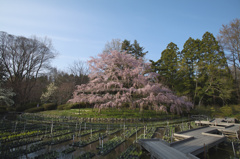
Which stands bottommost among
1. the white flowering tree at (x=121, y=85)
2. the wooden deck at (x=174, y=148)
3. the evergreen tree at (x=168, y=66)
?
the wooden deck at (x=174, y=148)

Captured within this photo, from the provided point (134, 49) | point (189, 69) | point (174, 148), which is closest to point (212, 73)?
point (189, 69)

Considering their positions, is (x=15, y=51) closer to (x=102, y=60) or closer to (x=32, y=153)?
(x=102, y=60)

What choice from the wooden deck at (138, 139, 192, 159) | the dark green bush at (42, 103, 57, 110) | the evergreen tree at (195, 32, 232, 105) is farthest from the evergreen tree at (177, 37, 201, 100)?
the dark green bush at (42, 103, 57, 110)

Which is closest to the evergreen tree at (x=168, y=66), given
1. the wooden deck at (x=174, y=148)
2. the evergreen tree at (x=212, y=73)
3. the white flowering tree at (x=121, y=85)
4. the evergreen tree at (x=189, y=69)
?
the evergreen tree at (x=189, y=69)

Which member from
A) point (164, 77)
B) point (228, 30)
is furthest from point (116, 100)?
point (228, 30)

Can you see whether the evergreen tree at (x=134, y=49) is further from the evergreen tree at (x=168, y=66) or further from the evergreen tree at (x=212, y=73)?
the evergreen tree at (x=212, y=73)

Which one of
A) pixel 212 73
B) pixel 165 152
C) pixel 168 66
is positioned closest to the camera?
pixel 165 152

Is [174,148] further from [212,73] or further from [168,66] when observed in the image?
[168,66]

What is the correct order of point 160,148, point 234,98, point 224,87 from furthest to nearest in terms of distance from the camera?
point 234,98 < point 224,87 < point 160,148

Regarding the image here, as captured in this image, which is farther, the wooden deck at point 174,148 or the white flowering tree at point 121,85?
the white flowering tree at point 121,85

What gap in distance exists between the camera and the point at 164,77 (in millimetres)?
27000

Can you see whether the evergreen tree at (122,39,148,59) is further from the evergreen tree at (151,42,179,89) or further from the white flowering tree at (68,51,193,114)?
the white flowering tree at (68,51,193,114)

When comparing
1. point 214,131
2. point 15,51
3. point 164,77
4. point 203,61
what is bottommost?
point 214,131

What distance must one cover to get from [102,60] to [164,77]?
1591 centimetres
